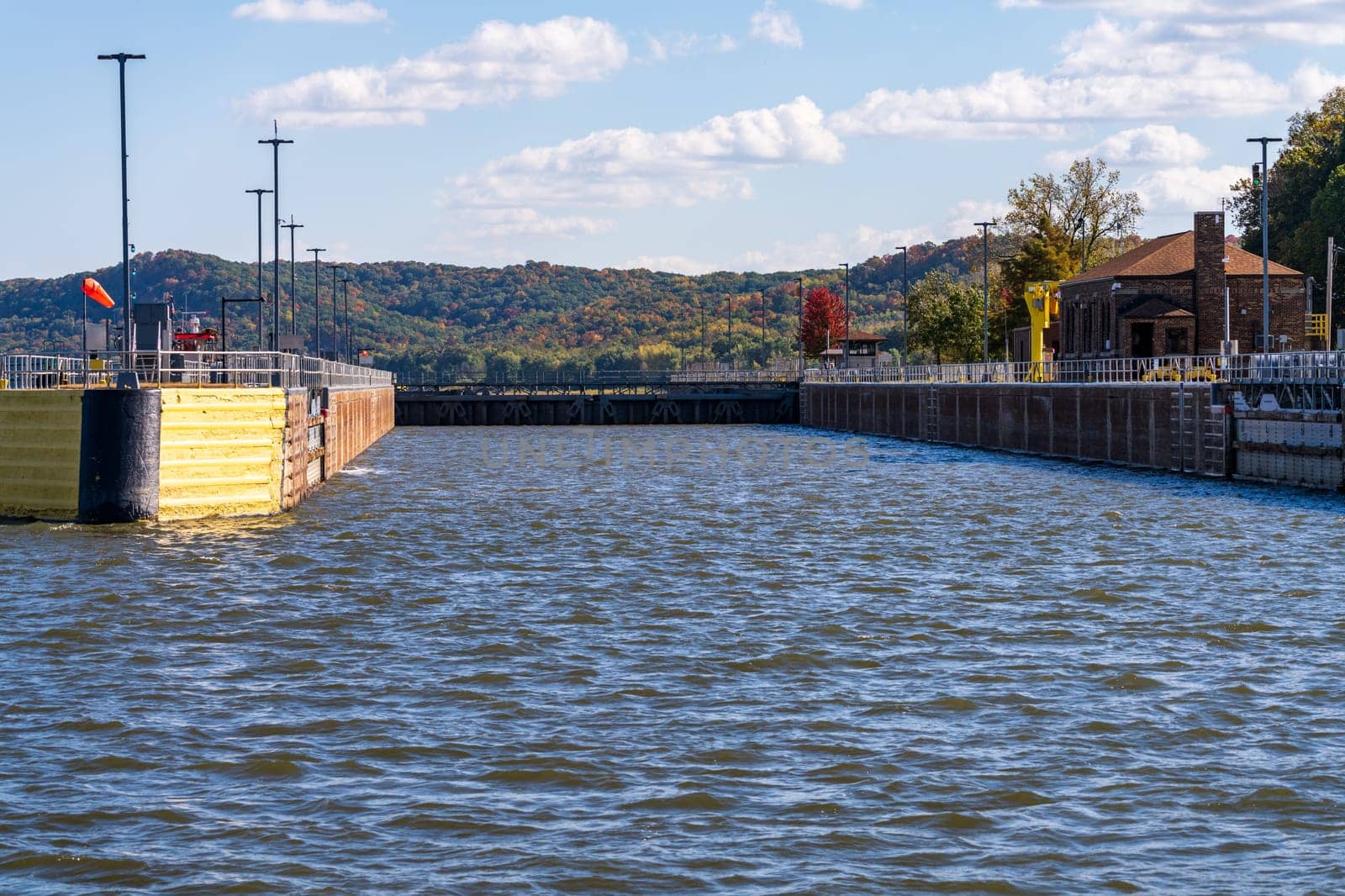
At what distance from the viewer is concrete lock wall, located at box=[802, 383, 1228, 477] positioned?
5131cm

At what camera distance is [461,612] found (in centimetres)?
2430

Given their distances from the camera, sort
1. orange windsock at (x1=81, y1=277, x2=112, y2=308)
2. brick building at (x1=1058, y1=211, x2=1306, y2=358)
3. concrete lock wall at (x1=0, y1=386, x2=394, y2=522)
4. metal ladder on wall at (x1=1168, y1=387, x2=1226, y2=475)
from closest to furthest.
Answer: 1. concrete lock wall at (x1=0, y1=386, x2=394, y2=522)
2. metal ladder on wall at (x1=1168, y1=387, x2=1226, y2=475)
3. orange windsock at (x1=81, y1=277, x2=112, y2=308)
4. brick building at (x1=1058, y1=211, x2=1306, y2=358)

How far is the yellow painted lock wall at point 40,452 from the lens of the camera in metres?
34.7

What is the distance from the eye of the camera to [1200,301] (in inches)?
3398

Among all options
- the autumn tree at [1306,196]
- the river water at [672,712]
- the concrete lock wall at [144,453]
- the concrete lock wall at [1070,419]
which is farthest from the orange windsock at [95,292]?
the autumn tree at [1306,196]

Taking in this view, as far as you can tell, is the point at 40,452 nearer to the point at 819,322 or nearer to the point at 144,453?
the point at 144,453

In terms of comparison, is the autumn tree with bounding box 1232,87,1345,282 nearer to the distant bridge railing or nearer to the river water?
the distant bridge railing

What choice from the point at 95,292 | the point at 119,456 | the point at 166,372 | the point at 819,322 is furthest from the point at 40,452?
the point at 819,322

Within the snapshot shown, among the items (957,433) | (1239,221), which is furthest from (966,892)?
(1239,221)

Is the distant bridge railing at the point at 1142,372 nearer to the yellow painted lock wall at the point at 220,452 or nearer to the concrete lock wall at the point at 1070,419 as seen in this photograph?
the concrete lock wall at the point at 1070,419

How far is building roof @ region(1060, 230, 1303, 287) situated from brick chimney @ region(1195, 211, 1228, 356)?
62 cm

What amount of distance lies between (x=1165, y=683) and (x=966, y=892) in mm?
7603

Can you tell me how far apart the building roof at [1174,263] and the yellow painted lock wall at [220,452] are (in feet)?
195

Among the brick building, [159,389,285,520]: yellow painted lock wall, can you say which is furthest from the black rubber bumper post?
the brick building
